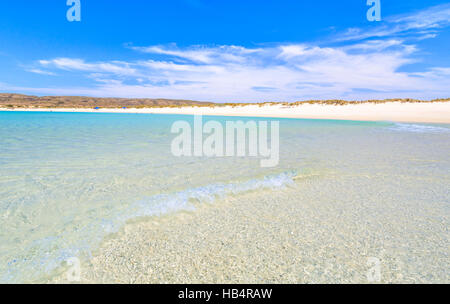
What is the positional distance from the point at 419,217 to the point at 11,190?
205 inches

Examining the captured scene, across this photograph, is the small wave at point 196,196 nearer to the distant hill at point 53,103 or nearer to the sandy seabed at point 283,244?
the sandy seabed at point 283,244

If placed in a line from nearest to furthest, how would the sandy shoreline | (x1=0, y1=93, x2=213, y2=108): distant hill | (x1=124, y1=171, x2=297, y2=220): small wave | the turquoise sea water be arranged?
the turquoise sea water < (x1=124, y1=171, x2=297, y2=220): small wave < the sandy shoreline < (x1=0, y1=93, x2=213, y2=108): distant hill

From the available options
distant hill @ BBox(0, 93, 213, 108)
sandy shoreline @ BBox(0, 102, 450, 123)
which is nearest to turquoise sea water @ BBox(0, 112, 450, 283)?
sandy shoreline @ BBox(0, 102, 450, 123)

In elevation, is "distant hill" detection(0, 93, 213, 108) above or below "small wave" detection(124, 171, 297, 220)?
above

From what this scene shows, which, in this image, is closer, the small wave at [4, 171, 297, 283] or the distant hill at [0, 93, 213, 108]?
the small wave at [4, 171, 297, 283]

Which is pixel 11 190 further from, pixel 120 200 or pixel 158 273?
pixel 158 273

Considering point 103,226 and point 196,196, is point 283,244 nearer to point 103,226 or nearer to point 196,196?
point 196,196

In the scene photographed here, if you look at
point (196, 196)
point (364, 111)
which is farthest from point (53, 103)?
point (196, 196)

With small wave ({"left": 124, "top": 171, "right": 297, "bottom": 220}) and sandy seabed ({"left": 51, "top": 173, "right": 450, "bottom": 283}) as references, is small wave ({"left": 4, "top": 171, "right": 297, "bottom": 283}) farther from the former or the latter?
sandy seabed ({"left": 51, "top": 173, "right": 450, "bottom": 283})

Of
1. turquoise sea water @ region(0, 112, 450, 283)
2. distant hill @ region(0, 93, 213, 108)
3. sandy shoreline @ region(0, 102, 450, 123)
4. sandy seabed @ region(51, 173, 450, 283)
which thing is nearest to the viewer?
sandy seabed @ region(51, 173, 450, 283)

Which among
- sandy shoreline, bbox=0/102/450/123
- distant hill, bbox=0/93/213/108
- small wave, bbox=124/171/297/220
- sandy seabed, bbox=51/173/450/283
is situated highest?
distant hill, bbox=0/93/213/108

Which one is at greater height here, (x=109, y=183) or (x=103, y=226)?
(x=109, y=183)

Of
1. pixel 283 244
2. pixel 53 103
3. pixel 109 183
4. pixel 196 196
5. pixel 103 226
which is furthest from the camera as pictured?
pixel 53 103
